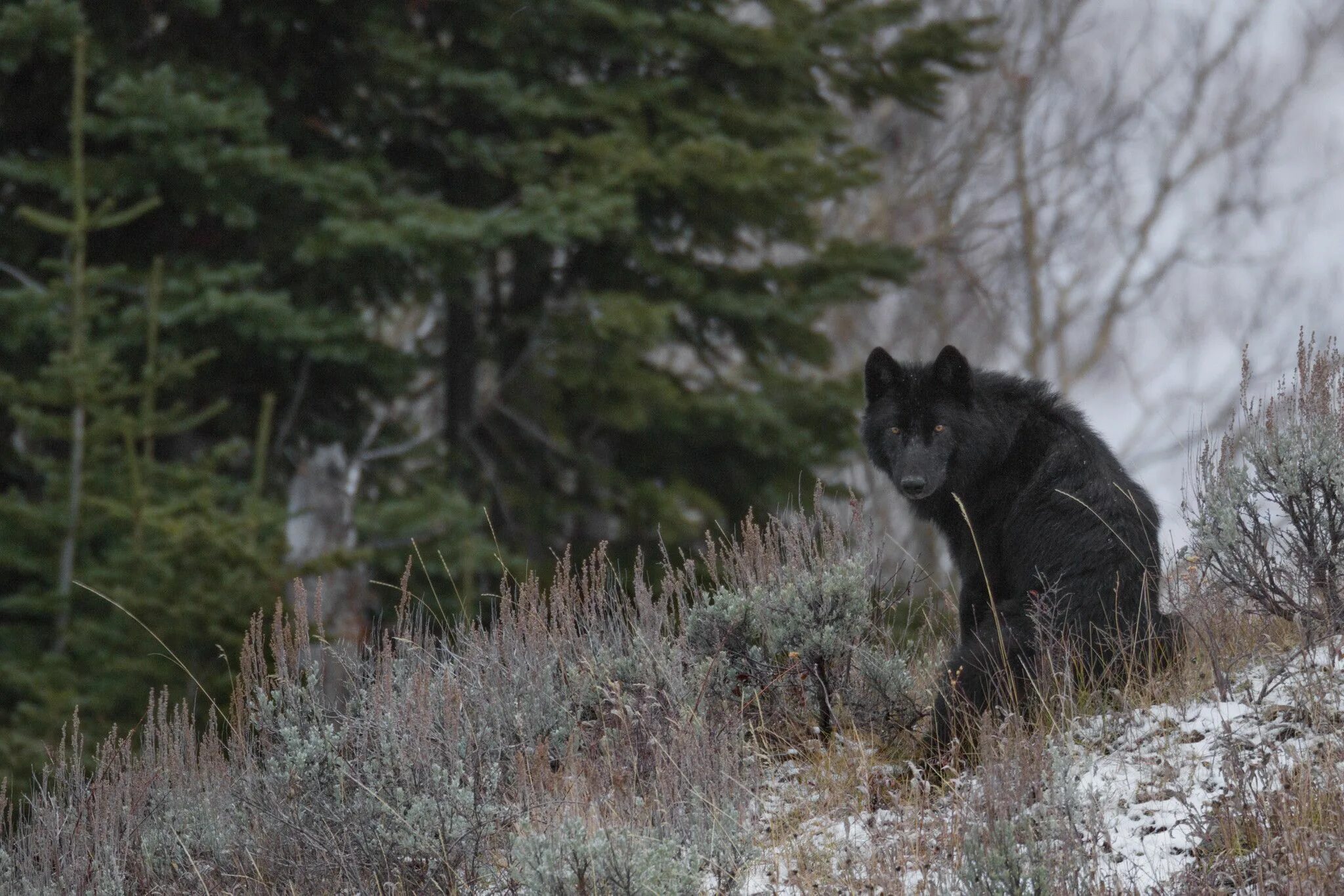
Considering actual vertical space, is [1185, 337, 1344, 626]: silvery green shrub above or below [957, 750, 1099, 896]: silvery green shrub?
above

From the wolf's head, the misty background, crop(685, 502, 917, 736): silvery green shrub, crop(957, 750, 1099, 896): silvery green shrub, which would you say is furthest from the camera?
the misty background

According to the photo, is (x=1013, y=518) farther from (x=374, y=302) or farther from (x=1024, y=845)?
(x=374, y=302)

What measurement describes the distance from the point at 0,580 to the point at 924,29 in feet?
33.6

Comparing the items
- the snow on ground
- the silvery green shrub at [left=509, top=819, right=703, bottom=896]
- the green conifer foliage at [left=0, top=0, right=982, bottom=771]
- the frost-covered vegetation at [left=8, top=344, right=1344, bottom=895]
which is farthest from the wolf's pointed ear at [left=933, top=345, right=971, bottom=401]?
the green conifer foliage at [left=0, top=0, right=982, bottom=771]

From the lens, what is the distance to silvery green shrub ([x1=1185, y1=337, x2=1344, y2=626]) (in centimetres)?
450

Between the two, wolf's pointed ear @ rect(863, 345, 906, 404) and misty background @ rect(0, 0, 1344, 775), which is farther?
misty background @ rect(0, 0, 1344, 775)

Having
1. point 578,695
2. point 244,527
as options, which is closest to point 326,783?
point 578,695

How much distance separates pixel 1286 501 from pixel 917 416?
5.05ft

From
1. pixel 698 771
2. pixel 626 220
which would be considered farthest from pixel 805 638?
pixel 626 220

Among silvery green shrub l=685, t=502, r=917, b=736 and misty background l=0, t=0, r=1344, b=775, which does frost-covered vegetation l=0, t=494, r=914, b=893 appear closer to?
silvery green shrub l=685, t=502, r=917, b=736

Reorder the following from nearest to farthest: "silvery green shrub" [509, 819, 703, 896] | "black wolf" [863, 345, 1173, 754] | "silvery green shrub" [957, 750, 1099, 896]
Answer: "silvery green shrub" [957, 750, 1099, 896]
"silvery green shrub" [509, 819, 703, 896]
"black wolf" [863, 345, 1173, 754]

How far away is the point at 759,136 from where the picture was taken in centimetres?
1246

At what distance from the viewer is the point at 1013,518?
16.7 ft

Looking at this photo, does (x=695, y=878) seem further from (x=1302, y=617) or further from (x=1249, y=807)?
(x=1302, y=617)
